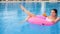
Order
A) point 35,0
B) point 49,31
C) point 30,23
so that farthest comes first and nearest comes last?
point 35,0
point 30,23
point 49,31

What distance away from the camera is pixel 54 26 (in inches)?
85.6

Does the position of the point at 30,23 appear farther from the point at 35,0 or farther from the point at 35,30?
the point at 35,0

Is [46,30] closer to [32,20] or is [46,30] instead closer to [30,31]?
[30,31]

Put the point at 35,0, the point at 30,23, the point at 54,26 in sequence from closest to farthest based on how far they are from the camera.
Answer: the point at 54,26 → the point at 30,23 → the point at 35,0

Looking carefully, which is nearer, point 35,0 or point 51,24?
point 51,24

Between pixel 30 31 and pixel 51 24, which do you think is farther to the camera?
pixel 51 24

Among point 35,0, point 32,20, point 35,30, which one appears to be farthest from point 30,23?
point 35,0

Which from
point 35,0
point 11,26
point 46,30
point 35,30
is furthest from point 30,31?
point 35,0

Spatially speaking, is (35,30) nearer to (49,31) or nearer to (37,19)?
(49,31)

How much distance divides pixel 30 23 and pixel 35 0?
3.11 meters

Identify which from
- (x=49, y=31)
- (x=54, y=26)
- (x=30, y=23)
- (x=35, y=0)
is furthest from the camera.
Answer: (x=35, y=0)

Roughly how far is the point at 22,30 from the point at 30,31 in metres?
0.13

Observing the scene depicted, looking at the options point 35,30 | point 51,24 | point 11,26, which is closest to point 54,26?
point 51,24

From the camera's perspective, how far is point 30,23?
7.69ft
